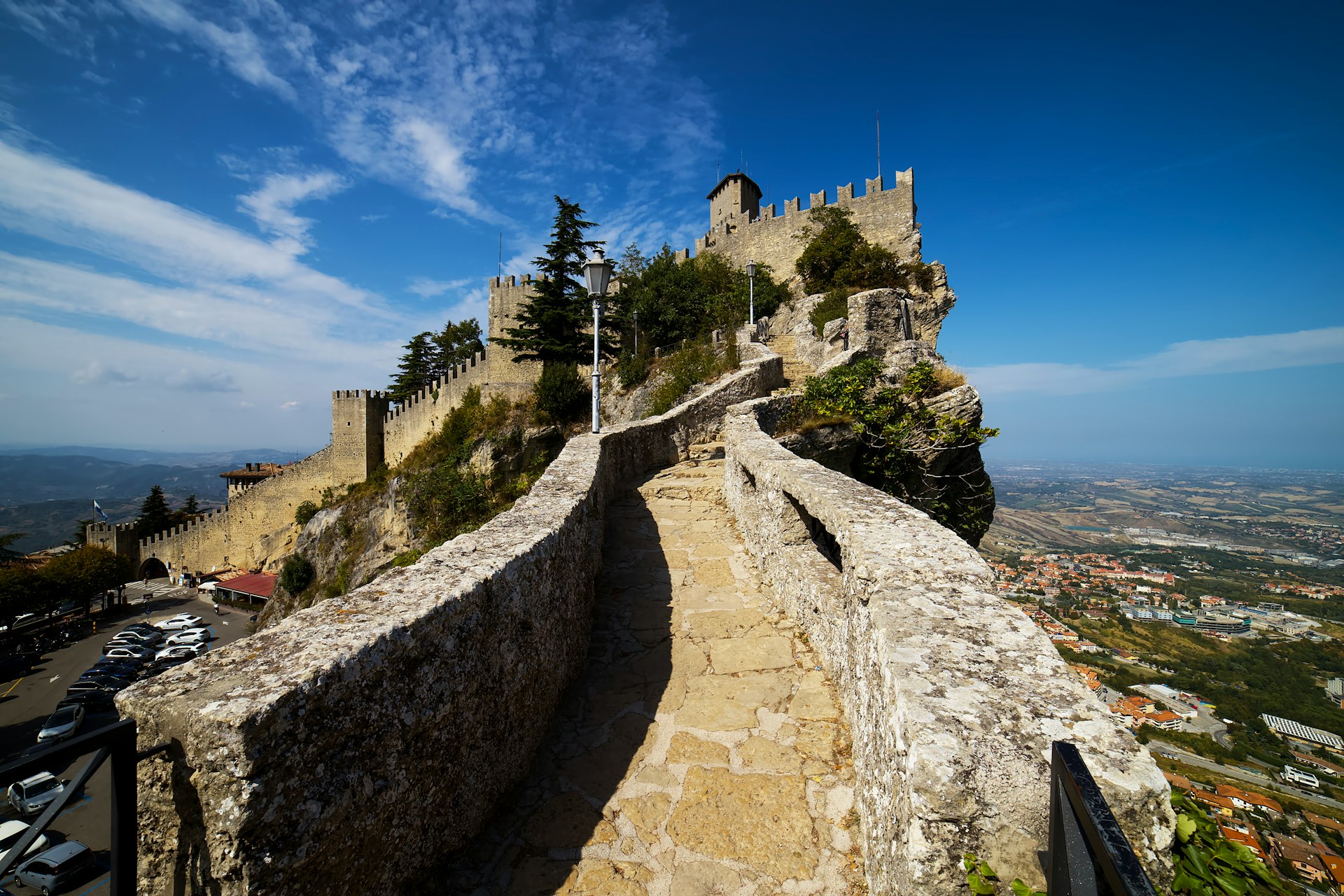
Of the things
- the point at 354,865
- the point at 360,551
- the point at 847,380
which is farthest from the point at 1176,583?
the point at 360,551

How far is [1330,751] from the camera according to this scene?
28.5 feet

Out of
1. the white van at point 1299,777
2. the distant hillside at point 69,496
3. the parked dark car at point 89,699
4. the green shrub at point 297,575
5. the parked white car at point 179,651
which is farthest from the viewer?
the distant hillside at point 69,496

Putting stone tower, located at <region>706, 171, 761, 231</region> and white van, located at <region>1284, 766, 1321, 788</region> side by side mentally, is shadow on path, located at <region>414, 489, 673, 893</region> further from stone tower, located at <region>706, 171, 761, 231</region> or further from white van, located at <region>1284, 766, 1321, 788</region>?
stone tower, located at <region>706, 171, 761, 231</region>

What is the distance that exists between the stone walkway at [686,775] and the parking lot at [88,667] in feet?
18.2

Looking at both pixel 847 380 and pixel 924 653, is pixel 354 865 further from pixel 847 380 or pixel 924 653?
pixel 847 380

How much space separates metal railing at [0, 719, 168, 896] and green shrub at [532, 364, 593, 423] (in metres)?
21.7

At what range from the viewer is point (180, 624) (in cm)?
2784

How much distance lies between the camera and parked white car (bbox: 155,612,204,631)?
2764 cm

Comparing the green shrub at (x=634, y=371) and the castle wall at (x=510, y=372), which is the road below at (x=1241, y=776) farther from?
the castle wall at (x=510, y=372)

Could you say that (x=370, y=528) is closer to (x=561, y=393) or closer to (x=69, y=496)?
(x=561, y=393)

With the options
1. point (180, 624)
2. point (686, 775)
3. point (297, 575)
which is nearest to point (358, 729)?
point (686, 775)

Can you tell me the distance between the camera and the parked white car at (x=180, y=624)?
27.6m

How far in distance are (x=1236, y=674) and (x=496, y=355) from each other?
2818 centimetres

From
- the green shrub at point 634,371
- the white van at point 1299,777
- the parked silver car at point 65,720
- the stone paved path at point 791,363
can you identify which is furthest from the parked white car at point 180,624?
the white van at point 1299,777
